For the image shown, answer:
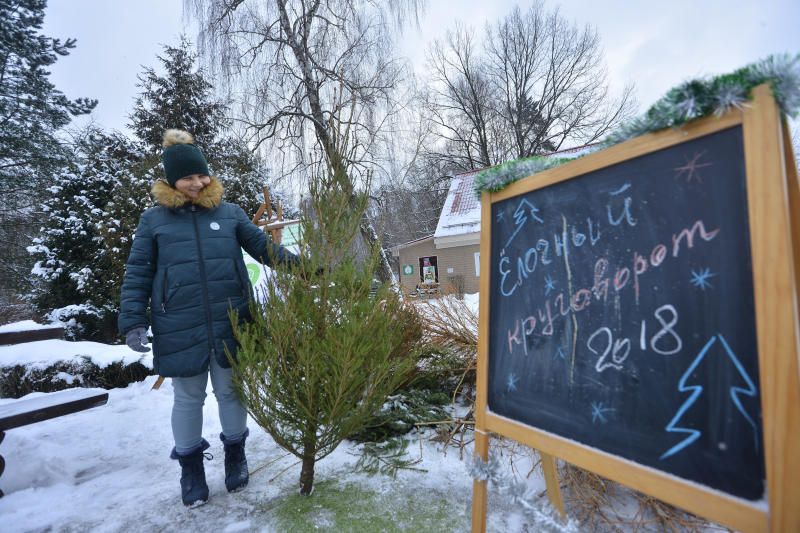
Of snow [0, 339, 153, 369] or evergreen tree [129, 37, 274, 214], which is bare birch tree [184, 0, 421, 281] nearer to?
evergreen tree [129, 37, 274, 214]

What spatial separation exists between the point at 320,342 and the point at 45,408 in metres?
1.66

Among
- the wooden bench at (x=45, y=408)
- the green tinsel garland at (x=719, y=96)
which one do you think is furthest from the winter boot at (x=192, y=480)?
the green tinsel garland at (x=719, y=96)

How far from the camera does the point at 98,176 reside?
8617 millimetres

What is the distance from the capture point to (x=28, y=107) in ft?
34.0

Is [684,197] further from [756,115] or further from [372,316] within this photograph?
[372,316]

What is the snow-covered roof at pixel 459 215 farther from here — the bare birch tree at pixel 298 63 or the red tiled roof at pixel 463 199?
the bare birch tree at pixel 298 63

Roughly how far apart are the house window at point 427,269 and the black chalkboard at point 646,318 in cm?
1526

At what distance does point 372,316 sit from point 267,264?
741 millimetres

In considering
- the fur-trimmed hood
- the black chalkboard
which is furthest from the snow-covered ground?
the fur-trimmed hood

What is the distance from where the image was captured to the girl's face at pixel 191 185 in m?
2.12

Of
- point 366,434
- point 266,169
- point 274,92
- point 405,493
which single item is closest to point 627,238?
point 405,493

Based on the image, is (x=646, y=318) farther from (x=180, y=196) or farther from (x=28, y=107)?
(x=28, y=107)

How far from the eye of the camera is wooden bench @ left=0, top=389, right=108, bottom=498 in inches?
79.4

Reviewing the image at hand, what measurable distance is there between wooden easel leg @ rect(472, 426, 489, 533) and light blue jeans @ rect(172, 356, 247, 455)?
1.34 m
